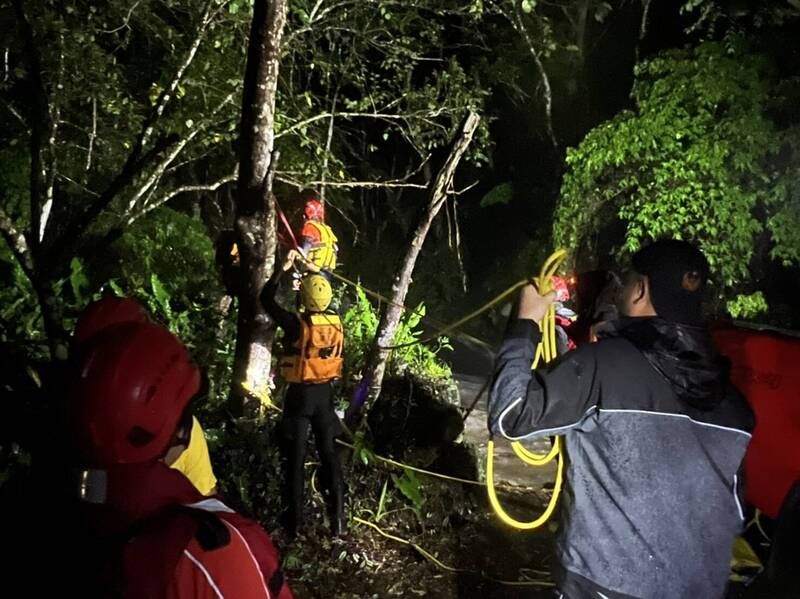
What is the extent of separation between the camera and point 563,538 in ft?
7.74

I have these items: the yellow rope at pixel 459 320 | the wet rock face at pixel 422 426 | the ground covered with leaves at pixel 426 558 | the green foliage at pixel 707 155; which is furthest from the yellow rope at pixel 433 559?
the green foliage at pixel 707 155

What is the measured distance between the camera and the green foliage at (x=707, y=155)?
825 cm

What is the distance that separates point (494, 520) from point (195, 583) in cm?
488

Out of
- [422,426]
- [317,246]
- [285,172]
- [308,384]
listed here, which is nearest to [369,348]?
[422,426]

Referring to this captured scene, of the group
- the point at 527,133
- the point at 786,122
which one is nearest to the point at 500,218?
the point at 527,133

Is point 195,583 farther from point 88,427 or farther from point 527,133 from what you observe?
point 527,133

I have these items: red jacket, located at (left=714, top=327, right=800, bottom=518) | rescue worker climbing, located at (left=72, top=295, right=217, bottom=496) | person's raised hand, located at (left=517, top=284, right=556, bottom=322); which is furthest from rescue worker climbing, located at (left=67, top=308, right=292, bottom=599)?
red jacket, located at (left=714, top=327, right=800, bottom=518)

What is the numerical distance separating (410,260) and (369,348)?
1641 millimetres

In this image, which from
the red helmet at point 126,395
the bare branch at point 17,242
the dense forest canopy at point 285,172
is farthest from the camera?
the dense forest canopy at point 285,172

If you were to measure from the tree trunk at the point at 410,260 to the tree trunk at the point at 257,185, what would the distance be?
1.39 meters

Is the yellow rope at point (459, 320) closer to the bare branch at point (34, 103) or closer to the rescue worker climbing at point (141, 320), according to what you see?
the rescue worker climbing at point (141, 320)

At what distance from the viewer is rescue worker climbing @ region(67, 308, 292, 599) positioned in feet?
4.16

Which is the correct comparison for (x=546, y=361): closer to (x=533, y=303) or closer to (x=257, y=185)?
(x=533, y=303)

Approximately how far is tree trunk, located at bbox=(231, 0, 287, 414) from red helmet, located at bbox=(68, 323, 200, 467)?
3673mm
